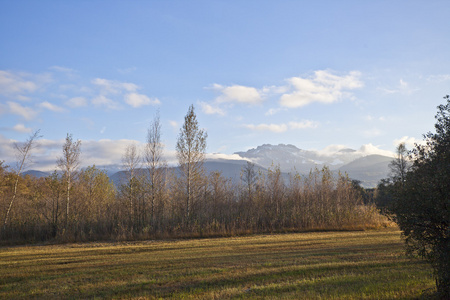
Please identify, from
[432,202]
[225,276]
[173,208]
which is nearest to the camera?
[432,202]

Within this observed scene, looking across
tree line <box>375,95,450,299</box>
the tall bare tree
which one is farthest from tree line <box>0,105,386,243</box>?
tree line <box>375,95,450,299</box>

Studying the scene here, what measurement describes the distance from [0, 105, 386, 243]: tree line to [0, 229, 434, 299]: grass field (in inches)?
397

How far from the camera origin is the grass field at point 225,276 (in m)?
7.62

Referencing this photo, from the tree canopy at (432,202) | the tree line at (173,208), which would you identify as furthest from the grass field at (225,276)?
the tree line at (173,208)

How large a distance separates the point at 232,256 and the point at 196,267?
2.84 metres

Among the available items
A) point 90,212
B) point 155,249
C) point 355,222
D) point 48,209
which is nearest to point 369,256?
point 155,249

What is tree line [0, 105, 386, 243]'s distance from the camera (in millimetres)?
23938

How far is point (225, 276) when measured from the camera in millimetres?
9539

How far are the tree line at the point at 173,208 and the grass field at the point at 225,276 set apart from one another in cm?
1009

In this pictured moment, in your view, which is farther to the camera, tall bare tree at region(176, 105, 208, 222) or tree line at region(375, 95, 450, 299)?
tall bare tree at region(176, 105, 208, 222)

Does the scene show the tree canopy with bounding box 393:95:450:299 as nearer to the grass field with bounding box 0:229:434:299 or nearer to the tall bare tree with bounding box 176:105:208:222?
the grass field with bounding box 0:229:434:299

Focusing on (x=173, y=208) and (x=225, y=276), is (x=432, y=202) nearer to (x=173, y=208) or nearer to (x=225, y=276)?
(x=225, y=276)

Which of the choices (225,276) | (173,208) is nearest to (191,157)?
(173,208)

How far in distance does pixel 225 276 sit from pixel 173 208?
17764 mm
